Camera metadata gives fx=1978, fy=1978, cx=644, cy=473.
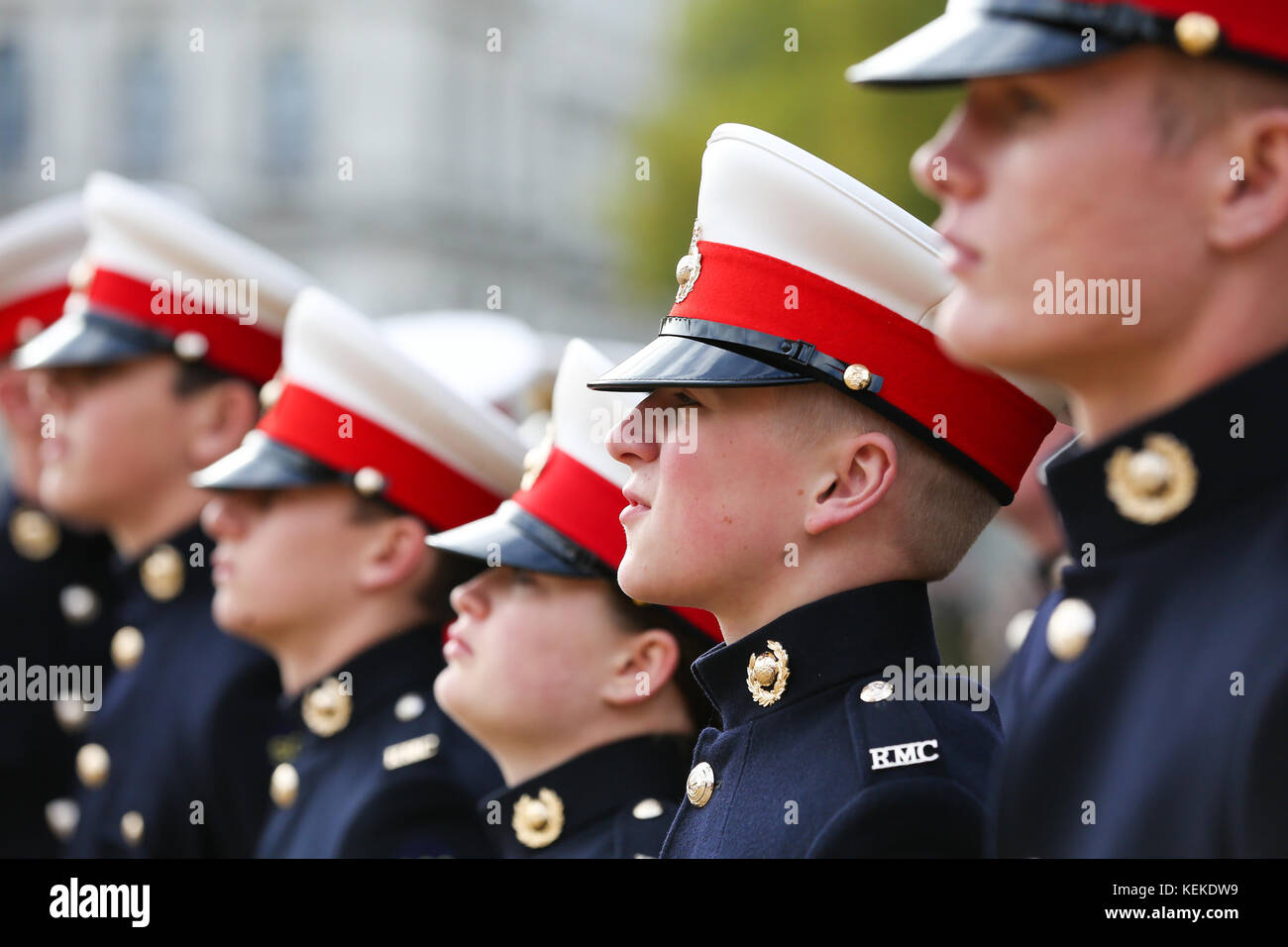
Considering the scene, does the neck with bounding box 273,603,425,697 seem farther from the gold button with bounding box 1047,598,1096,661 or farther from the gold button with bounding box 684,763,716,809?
the gold button with bounding box 1047,598,1096,661

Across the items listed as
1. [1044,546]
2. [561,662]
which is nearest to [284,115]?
[1044,546]

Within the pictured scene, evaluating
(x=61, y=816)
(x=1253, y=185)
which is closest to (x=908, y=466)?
(x=1253, y=185)

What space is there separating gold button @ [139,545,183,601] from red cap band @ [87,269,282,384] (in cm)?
65

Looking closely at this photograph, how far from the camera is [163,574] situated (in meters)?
6.51

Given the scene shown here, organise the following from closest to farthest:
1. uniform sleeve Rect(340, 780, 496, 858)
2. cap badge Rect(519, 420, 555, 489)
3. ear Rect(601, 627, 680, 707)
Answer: ear Rect(601, 627, 680, 707), cap badge Rect(519, 420, 555, 489), uniform sleeve Rect(340, 780, 496, 858)

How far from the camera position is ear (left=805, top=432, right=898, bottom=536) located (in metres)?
3.27

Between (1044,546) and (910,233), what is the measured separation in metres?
4.44

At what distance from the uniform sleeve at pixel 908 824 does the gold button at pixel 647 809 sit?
116 cm

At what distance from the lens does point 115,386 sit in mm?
6574

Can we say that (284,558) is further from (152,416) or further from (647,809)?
(647,809)

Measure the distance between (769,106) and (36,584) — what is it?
18.0m

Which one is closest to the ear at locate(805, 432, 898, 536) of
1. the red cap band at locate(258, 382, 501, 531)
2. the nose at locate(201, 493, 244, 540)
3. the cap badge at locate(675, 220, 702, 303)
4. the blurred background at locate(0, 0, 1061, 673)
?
the cap badge at locate(675, 220, 702, 303)
